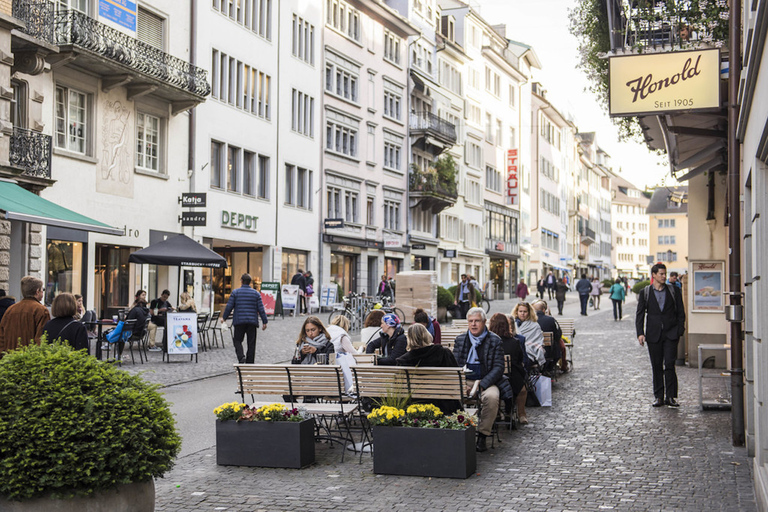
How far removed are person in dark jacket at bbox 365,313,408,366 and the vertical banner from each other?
7.28 metres

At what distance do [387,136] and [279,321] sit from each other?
20.6 meters

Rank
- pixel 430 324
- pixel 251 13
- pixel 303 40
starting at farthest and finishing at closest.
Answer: pixel 303 40, pixel 251 13, pixel 430 324

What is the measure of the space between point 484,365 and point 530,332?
3273mm

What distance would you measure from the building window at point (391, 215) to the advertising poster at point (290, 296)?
15.0 meters

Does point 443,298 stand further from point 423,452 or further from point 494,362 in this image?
point 423,452

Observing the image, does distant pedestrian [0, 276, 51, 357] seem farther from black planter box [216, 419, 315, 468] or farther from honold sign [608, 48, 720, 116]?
honold sign [608, 48, 720, 116]

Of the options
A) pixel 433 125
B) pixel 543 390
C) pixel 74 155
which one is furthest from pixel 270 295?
pixel 433 125

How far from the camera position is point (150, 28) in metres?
30.1

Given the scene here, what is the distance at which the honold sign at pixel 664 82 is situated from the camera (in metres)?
11.6

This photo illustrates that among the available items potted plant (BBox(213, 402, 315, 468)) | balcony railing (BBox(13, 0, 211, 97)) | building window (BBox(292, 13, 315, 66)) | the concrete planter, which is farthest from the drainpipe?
building window (BBox(292, 13, 315, 66))

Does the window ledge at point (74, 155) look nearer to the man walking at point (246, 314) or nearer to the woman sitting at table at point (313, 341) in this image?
the man walking at point (246, 314)

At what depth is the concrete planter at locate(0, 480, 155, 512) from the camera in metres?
5.50

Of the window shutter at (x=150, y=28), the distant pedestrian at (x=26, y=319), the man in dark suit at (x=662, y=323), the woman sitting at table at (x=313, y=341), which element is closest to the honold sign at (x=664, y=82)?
the man in dark suit at (x=662, y=323)

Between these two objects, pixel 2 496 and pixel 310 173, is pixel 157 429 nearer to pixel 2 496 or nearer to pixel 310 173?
→ pixel 2 496
